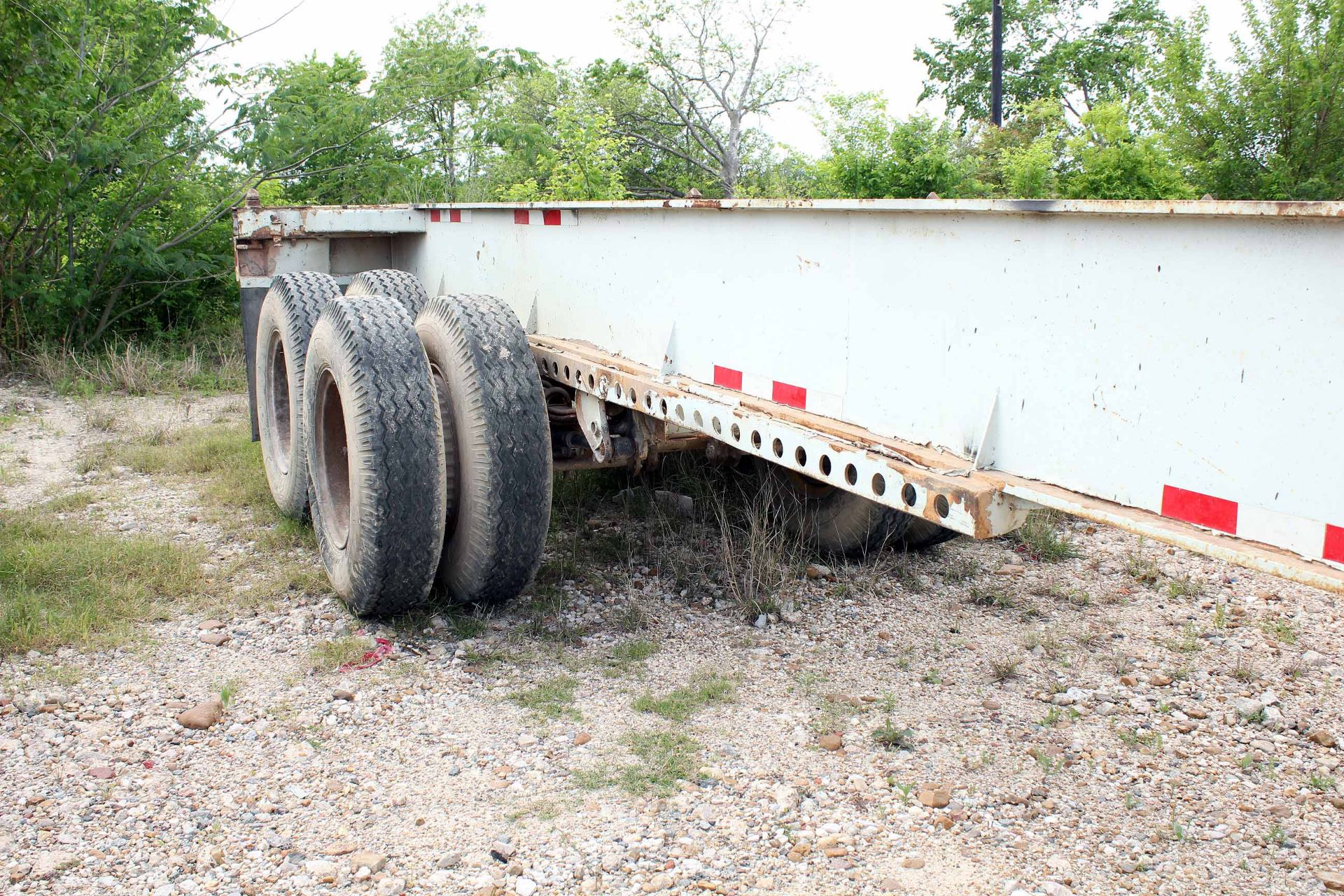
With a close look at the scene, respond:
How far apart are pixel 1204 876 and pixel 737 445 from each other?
5.53 ft

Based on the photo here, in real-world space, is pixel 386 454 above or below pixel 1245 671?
above

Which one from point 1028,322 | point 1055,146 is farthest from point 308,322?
point 1055,146

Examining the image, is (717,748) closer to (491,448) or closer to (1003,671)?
(1003,671)

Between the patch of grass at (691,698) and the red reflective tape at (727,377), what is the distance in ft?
3.39

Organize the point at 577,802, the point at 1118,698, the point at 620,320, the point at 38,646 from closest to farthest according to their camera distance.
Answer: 1. the point at 577,802
2. the point at 1118,698
3. the point at 38,646
4. the point at 620,320

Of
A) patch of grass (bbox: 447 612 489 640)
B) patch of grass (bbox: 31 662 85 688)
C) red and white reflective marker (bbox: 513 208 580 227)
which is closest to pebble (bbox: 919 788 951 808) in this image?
patch of grass (bbox: 447 612 489 640)

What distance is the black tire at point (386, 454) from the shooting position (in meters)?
3.98

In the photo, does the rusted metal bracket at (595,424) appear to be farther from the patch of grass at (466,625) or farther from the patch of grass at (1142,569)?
the patch of grass at (1142,569)

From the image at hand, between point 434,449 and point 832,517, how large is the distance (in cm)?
193

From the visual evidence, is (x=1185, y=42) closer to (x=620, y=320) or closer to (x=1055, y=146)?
(x=1055, y=146)

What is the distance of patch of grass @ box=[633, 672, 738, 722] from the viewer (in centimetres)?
372

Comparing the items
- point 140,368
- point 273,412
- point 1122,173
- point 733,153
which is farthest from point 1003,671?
point 733,153

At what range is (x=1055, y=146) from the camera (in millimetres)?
13758

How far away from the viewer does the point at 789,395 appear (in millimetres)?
3486
